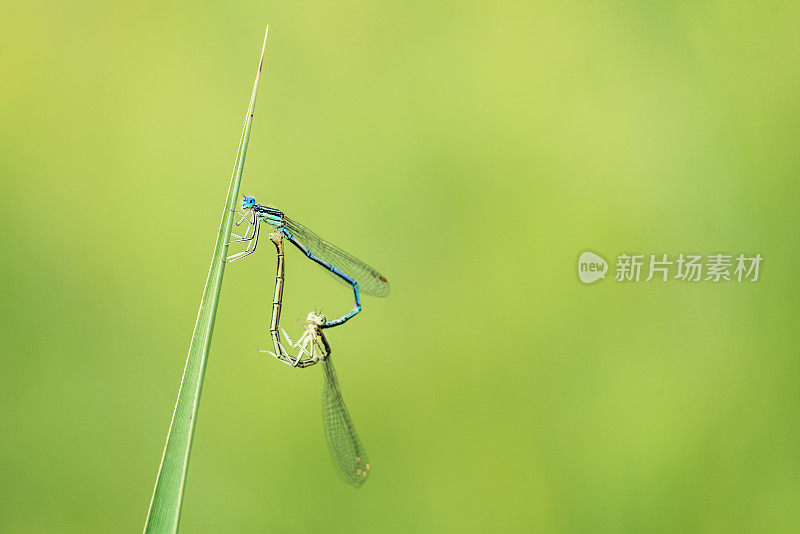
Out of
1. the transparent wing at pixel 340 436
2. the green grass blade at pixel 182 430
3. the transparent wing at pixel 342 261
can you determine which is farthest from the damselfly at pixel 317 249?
the green grass blade at pixel 182 430

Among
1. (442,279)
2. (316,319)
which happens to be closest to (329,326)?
(316,319)

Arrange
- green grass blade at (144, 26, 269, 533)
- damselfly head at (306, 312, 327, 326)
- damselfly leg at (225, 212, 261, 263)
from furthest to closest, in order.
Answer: damselfly head at (306, 312, 327, 326) < damselfly leg at (225, 212, 261, 263) < green grass blade at (144, 26, 269, 533)

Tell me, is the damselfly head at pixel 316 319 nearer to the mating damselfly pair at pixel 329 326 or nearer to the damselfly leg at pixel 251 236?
the mating damselfly pair at pixel 329 326

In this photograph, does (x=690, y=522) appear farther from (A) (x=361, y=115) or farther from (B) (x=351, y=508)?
(A) (x=361, y=115)

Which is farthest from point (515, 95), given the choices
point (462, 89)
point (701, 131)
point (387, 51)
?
point (701, 131)

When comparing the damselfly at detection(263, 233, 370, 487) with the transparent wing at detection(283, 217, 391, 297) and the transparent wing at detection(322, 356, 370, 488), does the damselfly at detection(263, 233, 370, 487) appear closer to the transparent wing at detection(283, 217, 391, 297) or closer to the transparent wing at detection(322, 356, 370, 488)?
the transparent wing at detection(322, 356, 370, 488)

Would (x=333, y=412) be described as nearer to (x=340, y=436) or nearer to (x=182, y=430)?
(x=340, y=436)

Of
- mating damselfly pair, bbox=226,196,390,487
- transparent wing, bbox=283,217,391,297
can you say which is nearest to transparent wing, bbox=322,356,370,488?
mating damselfly pair, bbox=226,196,390,487

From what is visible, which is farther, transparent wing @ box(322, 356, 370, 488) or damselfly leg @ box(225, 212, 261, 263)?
transparent wing @ box(322, 356, 370, 488)
